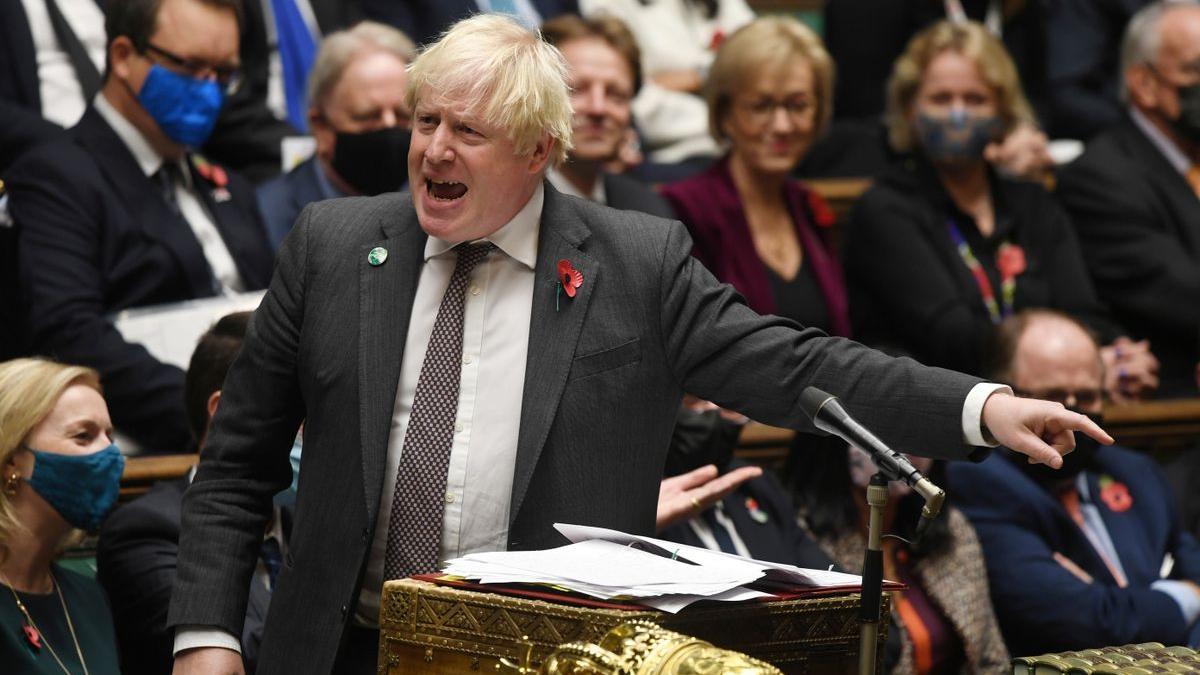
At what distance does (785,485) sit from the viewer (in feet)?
13.1

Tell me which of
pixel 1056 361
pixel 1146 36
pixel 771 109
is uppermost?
pixel 1146 36

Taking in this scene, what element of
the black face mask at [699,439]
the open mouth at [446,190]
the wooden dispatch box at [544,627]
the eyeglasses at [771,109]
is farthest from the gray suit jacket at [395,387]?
the eyeglasses at [771,109]

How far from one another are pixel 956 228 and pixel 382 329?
2955mm

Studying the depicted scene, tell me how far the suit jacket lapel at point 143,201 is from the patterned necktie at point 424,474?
1.74 meters

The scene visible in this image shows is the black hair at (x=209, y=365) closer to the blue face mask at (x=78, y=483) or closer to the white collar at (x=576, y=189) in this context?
the blue face mask at (x=78, y=483)

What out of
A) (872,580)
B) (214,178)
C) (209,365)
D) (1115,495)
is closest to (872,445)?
(872,580)

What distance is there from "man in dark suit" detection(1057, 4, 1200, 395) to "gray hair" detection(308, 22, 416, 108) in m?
2.16

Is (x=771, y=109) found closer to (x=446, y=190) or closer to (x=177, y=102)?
(x=177, y=102)

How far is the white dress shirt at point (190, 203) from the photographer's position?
4.09 m

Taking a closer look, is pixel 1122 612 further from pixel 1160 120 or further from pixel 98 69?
pixel 98 69

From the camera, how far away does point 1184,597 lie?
3.95 meters

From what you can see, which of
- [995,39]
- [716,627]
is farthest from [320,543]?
[995,39]

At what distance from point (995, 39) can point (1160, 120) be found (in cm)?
67

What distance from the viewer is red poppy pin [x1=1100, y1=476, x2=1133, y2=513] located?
13.6 ft
